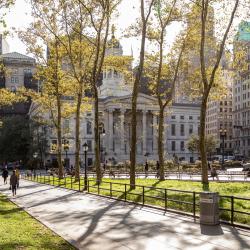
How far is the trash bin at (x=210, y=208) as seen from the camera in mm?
15148

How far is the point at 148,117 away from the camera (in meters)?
121

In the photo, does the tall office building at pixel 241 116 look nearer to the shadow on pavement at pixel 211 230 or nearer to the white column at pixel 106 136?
the white column at pixel 106 136

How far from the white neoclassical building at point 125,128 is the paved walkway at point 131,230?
283 feet

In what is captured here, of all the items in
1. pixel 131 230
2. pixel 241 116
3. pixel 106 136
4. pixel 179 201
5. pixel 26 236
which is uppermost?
pixel 241 116

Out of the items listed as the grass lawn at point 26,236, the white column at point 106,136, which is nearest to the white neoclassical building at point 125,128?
the white column at point 106,136

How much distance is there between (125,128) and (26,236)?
103m

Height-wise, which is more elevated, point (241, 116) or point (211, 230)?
point (241, 116)

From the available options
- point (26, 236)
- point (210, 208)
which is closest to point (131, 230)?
point (210, 208)

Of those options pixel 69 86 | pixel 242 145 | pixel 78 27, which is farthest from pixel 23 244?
pixel 242 145

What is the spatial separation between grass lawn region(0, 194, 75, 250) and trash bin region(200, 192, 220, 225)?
496 centimetres

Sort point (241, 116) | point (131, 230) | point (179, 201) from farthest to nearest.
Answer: point (241, 116)
point (179, 201)
point (131, 230)

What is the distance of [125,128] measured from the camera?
383 feet

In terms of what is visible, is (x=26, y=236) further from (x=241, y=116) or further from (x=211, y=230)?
(x=241, y=116)

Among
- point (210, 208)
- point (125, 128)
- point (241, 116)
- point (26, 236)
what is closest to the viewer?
point (26, 236)
